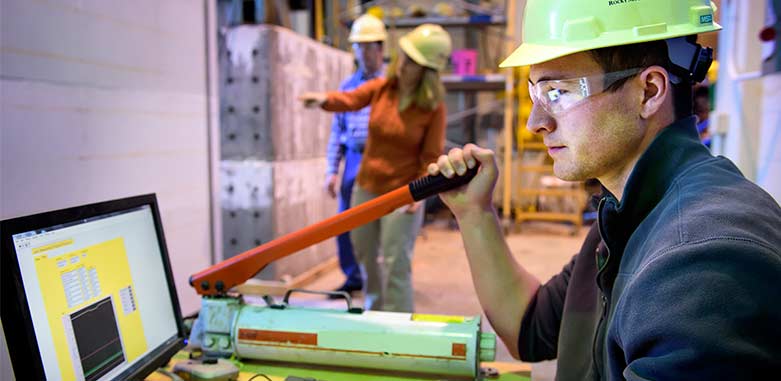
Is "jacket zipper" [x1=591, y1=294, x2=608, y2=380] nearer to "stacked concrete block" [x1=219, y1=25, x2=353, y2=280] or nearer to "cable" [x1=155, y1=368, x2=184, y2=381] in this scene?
"cable" [x1=155, y1=368, x2=184, y2=381]

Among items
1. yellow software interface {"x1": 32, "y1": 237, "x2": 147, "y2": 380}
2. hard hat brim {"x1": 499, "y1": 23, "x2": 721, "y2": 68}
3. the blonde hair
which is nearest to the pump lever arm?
yellow software interface {"x1": 32, "y1": 237, "x2": 147, "y2": 380}

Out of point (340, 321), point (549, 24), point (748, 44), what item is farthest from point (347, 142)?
point (549, 24)

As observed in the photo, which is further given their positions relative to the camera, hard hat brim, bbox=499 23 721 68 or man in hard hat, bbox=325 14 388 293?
man in hard hat, bbox=325 14 388 293

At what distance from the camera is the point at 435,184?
131 cm

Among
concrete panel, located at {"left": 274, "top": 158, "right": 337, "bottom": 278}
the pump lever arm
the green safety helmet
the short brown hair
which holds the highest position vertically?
the green safety helmet

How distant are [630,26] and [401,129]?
185cm

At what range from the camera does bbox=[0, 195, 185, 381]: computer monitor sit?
817 mm

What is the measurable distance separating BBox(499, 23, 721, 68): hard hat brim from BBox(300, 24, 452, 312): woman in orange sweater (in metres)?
1.66

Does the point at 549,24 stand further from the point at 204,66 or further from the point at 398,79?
the point at 398,79

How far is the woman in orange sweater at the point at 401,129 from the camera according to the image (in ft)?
8.94

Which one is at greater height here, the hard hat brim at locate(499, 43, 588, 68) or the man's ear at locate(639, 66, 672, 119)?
the hard hat brim at locate(499, 43, 588, 68)

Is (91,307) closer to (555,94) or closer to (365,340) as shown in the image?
(365,340)

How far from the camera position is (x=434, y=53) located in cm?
271

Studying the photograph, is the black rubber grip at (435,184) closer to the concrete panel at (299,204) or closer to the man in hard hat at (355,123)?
the man in hard hat at (355,123)
